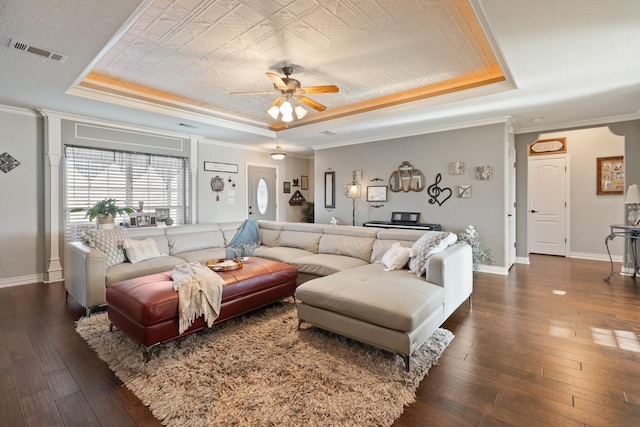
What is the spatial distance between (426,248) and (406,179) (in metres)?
3.28

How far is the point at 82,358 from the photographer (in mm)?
2396

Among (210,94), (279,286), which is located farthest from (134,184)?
A: (279,286)

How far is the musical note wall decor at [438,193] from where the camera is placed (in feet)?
Answer: 18.3

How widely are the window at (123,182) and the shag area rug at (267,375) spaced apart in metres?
2.91

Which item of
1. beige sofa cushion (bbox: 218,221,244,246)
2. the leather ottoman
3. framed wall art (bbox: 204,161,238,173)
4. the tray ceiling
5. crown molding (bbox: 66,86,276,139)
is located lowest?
the leather ottoman

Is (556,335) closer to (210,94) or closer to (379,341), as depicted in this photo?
(379,341)

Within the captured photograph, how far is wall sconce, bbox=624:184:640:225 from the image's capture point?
4.45m

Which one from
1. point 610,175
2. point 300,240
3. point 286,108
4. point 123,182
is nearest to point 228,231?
point 300,240

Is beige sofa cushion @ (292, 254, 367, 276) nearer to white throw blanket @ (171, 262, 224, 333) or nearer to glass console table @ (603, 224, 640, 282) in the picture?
white throw blanket @ (171, 262, 224, 333)

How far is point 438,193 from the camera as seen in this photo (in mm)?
5684

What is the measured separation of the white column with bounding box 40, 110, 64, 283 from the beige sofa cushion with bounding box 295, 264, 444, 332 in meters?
4.19

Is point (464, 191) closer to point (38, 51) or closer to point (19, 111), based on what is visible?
point (38, 51)

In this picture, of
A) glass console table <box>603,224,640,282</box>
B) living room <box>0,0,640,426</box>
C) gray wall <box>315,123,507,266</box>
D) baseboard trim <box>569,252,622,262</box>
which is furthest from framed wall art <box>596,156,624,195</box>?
gray wall <box>315,123,507,266</box>

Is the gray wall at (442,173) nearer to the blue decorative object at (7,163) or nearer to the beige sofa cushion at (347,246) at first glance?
the beige sofa cushion at (347,246)
